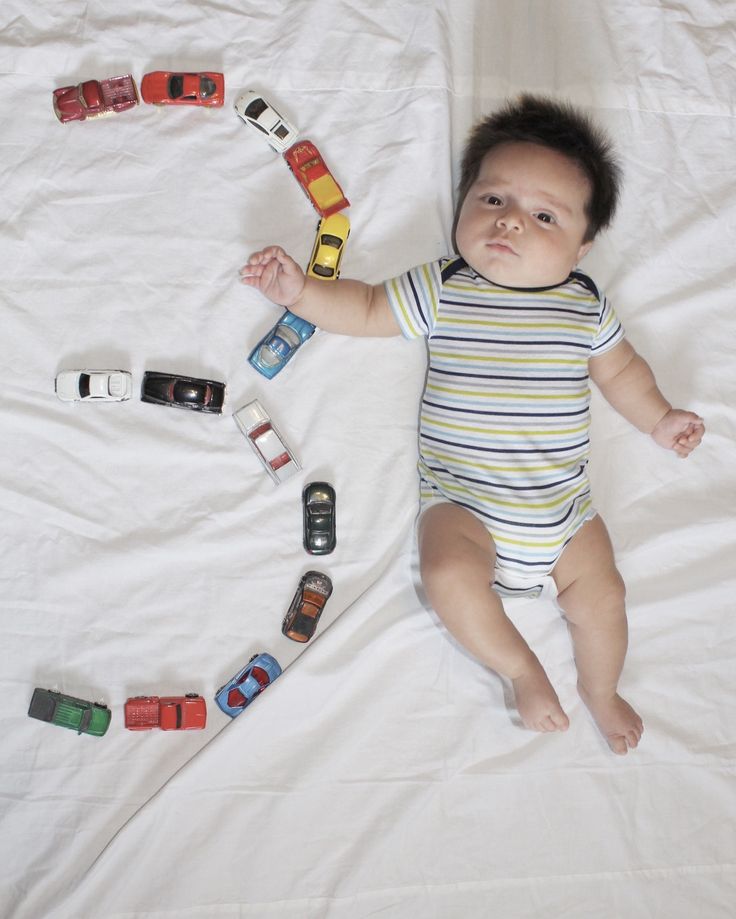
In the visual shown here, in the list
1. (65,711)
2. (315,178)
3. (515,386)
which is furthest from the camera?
(315,178)

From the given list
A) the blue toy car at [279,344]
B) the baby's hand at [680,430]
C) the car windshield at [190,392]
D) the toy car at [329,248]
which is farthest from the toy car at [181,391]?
the baby's hand at [680,430]

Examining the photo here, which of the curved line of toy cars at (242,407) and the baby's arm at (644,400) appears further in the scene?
the baby's arm at (644,400)

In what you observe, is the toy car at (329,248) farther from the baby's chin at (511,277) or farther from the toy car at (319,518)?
the toy car at (319,518)

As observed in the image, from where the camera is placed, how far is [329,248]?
6.63ft

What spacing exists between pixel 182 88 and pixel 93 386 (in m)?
0.73

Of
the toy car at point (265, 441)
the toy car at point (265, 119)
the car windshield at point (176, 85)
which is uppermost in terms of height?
the car windshield at point (176, 85)

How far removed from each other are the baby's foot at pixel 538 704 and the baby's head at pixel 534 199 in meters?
0.89

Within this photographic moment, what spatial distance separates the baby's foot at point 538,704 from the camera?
189 centimetres

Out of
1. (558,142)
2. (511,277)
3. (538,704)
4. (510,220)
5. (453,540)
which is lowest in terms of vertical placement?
(538,704)

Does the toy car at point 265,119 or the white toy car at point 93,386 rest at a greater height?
the toy car at point 265,119

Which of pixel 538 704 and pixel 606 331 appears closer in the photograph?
pixel 538 704

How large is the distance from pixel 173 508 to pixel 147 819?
67 cm

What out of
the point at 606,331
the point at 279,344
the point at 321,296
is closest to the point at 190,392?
the point at 279,344

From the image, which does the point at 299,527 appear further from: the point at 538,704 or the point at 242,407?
the point at 538,704
